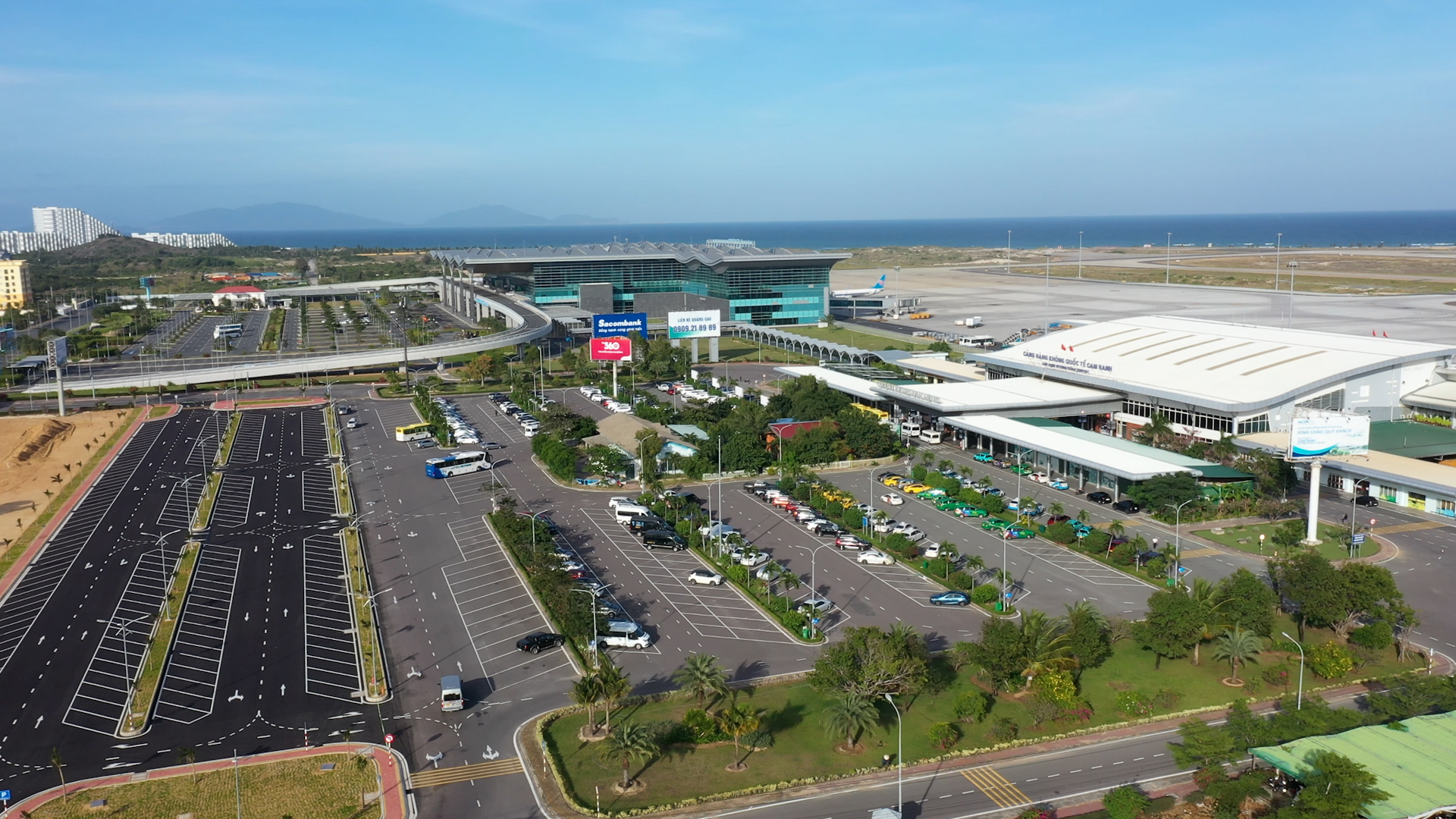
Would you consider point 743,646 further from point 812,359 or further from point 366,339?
point 366,339

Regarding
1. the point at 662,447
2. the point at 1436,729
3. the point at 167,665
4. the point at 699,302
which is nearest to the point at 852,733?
the point at 1436,729

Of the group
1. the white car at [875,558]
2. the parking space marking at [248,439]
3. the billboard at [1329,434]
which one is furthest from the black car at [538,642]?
the parking space marking at [248,439]

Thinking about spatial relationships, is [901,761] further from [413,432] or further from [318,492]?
[413,432]

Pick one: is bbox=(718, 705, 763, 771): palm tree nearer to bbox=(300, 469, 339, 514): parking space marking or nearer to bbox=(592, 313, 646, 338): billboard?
bbox=(300, 469, 339, 514): parking space marking

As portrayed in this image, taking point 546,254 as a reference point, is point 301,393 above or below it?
below

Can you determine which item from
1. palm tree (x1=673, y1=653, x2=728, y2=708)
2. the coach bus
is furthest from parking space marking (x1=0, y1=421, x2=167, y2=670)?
palm tree (x1=673, y1=653, x2=728, y2=708)

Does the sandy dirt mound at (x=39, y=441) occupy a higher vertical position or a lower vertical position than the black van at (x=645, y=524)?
higher

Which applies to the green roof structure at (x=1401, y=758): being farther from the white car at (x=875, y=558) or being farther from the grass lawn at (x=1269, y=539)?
the white car at (x=875, y=558)

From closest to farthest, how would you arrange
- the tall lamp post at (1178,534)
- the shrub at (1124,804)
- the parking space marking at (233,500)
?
1. the shrub at (1124,804)
2. the tall lamp post at (1178,534)
3. the parking space marking at (233,500)
